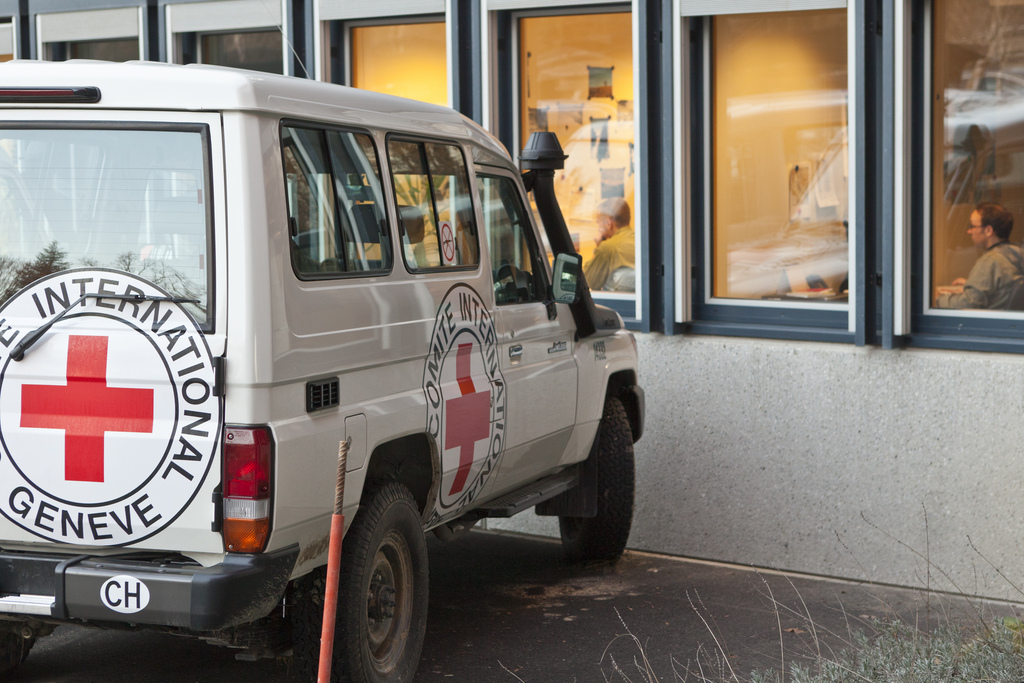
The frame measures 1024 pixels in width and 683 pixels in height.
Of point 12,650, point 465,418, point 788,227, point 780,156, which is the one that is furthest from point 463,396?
point 780,156

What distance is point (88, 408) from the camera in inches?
162

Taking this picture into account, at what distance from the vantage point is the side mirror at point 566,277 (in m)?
6.22

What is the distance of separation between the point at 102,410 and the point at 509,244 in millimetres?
2450

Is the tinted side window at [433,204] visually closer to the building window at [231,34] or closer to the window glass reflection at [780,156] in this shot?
the window glass reflection at [780,156]

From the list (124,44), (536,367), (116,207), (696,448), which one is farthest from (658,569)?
(124,44)

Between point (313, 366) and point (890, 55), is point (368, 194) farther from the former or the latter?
point (890, 55)

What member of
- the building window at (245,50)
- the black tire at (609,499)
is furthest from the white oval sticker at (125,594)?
the building window at (245,50)

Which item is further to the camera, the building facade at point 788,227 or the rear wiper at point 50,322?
the building facade at point 788,227

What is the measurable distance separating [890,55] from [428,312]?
343 centimetres

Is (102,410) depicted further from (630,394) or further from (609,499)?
(630,394)

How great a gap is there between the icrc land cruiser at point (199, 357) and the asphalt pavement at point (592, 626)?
0.95 meters

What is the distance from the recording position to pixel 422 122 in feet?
17.5

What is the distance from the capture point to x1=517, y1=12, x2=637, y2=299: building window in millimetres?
8477

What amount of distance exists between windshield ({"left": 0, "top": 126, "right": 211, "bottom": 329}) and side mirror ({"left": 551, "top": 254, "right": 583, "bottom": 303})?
7.94 feet
